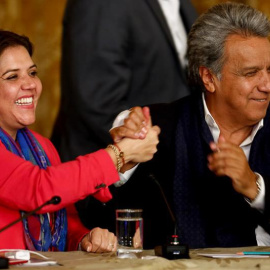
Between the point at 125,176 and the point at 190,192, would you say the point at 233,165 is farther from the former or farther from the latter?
the point at 125,176

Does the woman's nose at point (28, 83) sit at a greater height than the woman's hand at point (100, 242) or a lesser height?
greater

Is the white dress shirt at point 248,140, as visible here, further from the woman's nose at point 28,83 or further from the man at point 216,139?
the woman's nose at point 28,83

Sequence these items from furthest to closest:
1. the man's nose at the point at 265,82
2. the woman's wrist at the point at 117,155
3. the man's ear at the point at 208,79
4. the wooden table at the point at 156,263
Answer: the man's ear at the point at 208,79
the man's nose at the point at 265,82
the woman's wrist at the point at 117,155
the wooden table at the point at 156,263

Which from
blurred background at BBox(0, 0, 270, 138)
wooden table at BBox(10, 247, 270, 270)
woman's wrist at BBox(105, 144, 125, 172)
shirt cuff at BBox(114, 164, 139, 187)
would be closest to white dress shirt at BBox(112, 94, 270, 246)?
shirt cuff at BBox(114, 164, 139, 187)

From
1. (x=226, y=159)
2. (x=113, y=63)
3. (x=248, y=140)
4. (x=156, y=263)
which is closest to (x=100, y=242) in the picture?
(x=156, y=263)

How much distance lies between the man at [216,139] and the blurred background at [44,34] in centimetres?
102

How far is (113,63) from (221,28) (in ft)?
2.49

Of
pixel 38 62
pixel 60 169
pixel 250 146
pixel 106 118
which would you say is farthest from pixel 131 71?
pixel 60 169

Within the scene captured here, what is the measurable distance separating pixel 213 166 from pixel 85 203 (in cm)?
63

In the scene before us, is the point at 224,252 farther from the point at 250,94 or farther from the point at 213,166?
the point at 250,94

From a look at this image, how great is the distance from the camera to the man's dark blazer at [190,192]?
10.1ft

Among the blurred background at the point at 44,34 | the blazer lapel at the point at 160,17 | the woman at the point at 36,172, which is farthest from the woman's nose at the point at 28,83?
the blurred background at the point at 44,34

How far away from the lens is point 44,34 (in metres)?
4.14

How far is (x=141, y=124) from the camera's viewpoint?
294cm
